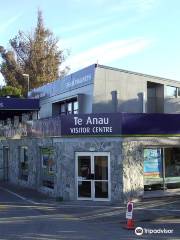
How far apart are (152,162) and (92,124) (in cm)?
342

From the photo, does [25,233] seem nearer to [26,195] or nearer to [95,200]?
[95,200]

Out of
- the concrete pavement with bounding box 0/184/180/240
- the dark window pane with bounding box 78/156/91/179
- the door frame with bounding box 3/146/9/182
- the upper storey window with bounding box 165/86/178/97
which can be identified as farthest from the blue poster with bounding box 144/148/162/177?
the door frame with bounding box 3/146/9/182

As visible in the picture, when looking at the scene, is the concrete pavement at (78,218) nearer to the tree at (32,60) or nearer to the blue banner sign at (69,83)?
the blue banner sign at (69,83)

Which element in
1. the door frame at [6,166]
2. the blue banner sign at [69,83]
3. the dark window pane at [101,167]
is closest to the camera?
the dark window pane at [101,167]

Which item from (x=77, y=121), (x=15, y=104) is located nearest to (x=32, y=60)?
(x=15, y=104)

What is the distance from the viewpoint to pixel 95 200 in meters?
22.2

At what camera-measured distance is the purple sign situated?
2195 cm

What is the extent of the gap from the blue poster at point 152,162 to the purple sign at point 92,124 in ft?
7.01

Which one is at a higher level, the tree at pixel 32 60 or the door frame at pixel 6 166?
the tree at pixel 32 60

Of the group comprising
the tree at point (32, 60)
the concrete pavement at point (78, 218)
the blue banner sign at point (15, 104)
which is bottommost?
the concrete pavement at point (78, 218)

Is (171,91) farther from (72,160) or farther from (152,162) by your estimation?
(72,160)

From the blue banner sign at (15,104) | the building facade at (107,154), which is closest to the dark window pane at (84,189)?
the building facade at (107,154)

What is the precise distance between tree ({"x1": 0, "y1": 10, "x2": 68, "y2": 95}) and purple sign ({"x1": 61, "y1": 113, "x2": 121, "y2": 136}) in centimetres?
4235

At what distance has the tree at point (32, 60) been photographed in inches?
2598
